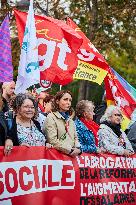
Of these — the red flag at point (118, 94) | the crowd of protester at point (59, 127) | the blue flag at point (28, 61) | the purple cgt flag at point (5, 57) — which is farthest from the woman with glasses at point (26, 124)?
the red flag at point (118, 94)

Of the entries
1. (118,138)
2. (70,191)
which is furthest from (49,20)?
(70,191)

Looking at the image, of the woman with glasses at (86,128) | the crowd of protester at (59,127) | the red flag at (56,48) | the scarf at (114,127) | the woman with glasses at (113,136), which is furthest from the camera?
the red flag at (56,48)

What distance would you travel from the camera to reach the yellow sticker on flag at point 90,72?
9266 mm

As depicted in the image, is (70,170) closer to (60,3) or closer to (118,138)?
(118,138)

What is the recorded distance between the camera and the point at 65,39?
8906mm

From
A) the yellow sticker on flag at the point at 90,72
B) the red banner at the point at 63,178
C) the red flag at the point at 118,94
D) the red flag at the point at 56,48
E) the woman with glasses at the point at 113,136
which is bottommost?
the red banner at the point at 63,178

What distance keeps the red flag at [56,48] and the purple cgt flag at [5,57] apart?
254 mm

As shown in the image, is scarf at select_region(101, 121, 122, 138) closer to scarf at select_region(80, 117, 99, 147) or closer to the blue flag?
scarf at select_region(80, 117, 99, 147)

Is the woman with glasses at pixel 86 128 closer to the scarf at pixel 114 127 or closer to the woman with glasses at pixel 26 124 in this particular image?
the scarf at pixel 114 127

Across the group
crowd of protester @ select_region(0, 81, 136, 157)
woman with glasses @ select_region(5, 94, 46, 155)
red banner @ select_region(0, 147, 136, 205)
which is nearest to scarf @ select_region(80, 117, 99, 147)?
crowd of protester @ select_region(0, 81, 136, 157)

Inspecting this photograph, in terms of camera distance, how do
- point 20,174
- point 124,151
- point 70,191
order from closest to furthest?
point 20,174 < point 70,191 < point 124,151

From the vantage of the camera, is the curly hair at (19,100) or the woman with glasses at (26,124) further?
the curly hair at (19,100)

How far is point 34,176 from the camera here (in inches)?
274

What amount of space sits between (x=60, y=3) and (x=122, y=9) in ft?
9.72
